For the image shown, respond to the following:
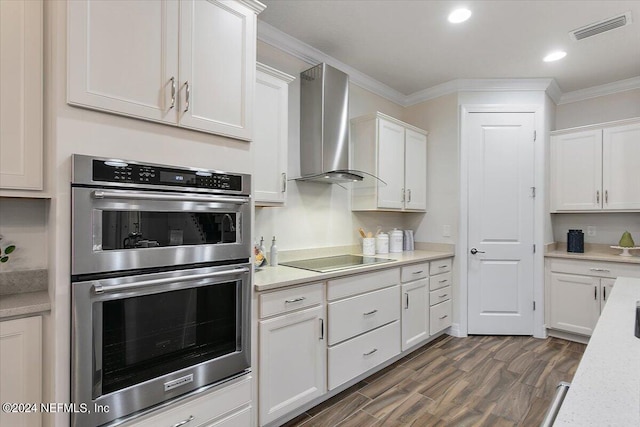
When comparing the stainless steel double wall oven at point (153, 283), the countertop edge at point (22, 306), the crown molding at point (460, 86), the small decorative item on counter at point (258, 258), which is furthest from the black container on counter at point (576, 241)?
the countertop edge at point (22, 306)

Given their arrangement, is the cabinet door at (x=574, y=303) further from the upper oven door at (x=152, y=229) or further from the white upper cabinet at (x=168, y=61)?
the white upper cabinet at (x=168, y=61)

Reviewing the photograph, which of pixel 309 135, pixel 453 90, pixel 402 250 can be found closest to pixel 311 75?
pixel 309 135

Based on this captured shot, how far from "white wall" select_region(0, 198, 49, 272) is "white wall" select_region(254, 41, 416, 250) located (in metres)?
1.28

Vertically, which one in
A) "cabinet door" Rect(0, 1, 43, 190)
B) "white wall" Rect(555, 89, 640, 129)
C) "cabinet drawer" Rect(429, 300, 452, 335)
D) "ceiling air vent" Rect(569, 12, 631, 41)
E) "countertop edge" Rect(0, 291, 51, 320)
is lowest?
"cabinet drawer" Rect(429, 300, 452, 335)

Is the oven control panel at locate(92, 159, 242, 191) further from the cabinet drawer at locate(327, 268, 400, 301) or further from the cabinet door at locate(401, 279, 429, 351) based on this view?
the cabinet door at locate(401, 279, 429, 351)

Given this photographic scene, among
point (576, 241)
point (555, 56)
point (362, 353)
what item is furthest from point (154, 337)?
point (576, 241)

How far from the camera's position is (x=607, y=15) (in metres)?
2.42

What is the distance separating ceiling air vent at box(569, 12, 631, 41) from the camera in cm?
245

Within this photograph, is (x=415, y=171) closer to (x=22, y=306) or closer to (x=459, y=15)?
(x=459, y=15)

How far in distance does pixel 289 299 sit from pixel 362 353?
88 centimetres

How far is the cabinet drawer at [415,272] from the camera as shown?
9.61 feet

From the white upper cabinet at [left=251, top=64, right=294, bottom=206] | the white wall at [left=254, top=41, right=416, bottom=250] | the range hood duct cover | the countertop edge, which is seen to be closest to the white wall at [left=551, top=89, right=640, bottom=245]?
the white wall at [left=254, top=41, right=416, bottom=250]

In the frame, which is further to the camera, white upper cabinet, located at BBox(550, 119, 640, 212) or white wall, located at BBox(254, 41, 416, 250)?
white upper cabinet, located at BBox(550, 119, 640, 212)

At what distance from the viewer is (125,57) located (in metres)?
1.38
